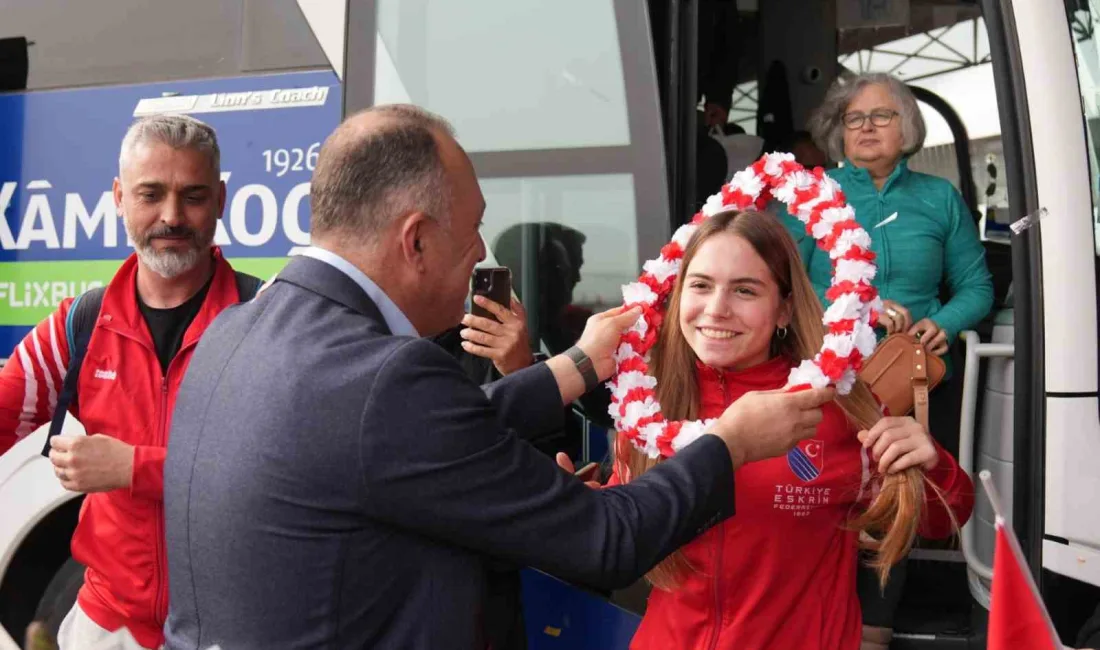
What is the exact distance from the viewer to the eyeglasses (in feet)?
14.4

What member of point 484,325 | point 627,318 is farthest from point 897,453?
point 484,325

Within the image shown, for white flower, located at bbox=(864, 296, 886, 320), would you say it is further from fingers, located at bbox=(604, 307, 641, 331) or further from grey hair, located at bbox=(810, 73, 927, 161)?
grey hair, located at bbox=(810, 73, 927, 161)

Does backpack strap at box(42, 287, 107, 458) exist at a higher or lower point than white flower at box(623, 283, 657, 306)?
lower

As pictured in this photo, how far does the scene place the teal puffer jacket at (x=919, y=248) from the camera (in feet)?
13.4

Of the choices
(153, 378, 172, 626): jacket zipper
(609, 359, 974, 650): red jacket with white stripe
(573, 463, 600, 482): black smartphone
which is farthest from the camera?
(573, 463, 600, 482): black smartphone

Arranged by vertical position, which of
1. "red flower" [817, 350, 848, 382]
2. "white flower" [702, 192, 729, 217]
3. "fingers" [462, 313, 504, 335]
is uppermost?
"white flower" [702, 192, 729, 217]

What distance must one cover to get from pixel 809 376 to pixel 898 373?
65 centimetres

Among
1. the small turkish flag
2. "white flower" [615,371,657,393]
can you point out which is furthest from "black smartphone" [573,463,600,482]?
the small turkish flag

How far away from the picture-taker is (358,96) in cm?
427

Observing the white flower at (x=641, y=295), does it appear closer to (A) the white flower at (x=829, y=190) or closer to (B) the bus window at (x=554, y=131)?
(A) the white flower at (x=829, y=190)

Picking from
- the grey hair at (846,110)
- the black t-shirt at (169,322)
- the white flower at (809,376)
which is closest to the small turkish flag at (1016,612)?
the white flower at (809,376)

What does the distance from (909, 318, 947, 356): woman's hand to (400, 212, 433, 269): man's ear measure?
7.45 feet

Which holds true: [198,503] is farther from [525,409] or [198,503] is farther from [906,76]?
[906,76]

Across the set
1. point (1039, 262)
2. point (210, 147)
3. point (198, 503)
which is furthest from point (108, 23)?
point (1039, 262)
